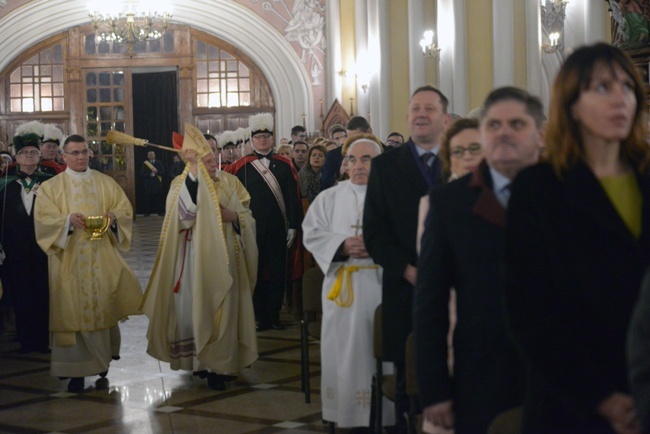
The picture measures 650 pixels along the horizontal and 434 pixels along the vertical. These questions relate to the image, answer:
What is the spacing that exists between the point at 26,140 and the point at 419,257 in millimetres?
6413

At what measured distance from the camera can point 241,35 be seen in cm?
2400

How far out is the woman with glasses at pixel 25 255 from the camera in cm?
881

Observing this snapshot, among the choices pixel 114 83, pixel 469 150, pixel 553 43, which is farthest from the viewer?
pixel 114 83

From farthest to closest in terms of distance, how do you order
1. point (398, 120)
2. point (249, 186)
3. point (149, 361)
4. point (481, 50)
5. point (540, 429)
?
point (398, 120)
point (481, 50)
point (249, 186)
point (149, 361)
point (540, 429)

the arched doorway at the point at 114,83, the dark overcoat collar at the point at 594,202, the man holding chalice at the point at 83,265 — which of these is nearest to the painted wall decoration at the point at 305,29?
the arched doorway at the point at 114,83

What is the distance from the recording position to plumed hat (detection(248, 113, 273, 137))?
28.7 ft

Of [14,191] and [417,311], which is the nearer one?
[417,311]

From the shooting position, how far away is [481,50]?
41.6 ft

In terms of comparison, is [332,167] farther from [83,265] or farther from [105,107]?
[105,107]

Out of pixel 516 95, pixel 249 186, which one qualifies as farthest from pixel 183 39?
pixel 516 95

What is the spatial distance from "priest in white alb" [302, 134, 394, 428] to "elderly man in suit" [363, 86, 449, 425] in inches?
24.4

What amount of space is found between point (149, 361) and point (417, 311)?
18.8 ft

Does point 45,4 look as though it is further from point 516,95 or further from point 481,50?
point 516,95

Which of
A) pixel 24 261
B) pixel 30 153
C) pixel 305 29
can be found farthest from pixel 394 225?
pixel 305 29
